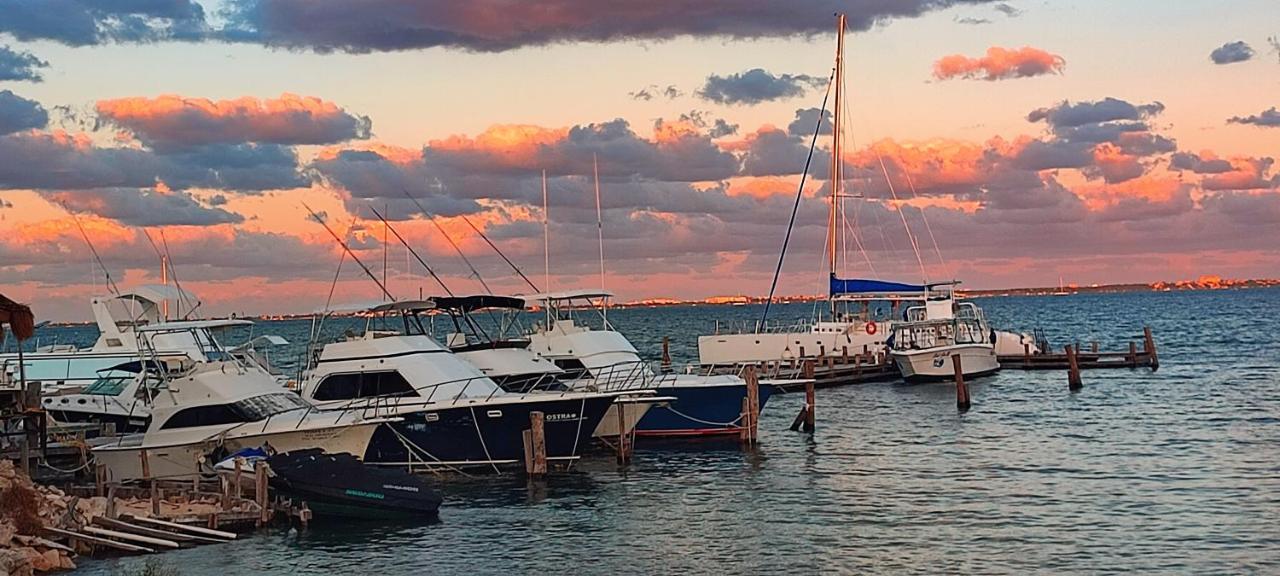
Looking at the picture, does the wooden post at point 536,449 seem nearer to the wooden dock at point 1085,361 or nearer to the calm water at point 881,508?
the calm water at point 881,508

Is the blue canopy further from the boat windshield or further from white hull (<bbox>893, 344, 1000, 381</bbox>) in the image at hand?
the boat windshield

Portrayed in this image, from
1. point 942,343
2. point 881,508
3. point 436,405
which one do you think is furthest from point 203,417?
point 942,343

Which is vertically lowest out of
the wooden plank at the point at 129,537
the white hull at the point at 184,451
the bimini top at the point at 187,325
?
the wooden plank at the point at 129,537

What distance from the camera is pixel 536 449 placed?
33.1 m

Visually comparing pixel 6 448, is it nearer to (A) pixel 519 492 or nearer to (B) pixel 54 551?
(B) pixel 54 551

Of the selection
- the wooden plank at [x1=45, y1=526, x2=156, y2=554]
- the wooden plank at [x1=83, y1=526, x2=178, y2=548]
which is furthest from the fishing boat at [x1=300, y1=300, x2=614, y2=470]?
the wooden plank at [x1=45, y1=526, x2=156, y2=554]

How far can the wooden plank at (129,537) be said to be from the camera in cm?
2397

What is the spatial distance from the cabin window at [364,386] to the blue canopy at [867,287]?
3488 centimetres

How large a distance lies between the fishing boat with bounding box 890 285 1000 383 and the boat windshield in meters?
31.8

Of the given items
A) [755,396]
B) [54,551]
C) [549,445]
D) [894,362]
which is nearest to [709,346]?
[894,362]

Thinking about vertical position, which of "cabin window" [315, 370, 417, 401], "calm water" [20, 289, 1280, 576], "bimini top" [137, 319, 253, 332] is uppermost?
"bimini top" [137, 319, 253, 332]

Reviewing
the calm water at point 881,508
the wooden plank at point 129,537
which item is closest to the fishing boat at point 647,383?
the calm water at point 881,508

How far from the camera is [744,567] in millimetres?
23922

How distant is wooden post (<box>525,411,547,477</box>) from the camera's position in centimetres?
3303
